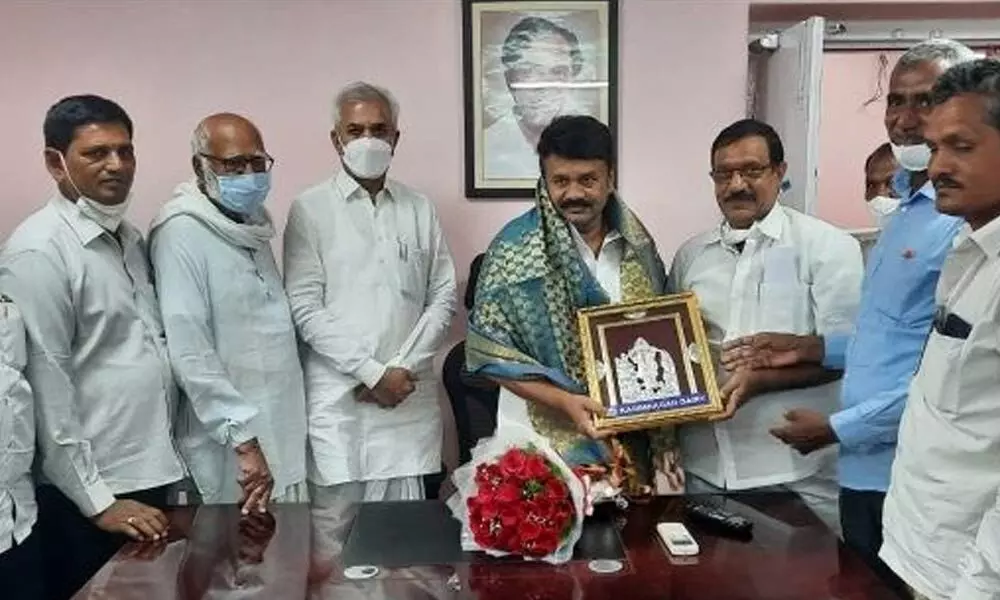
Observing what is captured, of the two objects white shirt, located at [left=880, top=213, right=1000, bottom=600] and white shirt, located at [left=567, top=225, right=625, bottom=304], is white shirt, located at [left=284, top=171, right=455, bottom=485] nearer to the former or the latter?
white shirt, located at [left=567, top=225, right=625, bottom=304]

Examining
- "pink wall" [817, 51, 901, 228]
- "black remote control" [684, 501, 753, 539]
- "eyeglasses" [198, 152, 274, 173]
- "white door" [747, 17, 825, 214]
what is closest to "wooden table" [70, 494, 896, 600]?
"black remote control" [684, 501, 753, 539]

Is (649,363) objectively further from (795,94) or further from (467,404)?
(795,94)

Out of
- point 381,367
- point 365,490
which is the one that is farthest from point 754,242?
point 365,490

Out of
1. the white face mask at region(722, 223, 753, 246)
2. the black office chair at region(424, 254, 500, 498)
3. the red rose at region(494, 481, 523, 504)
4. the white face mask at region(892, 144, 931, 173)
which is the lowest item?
the black office chair at region(424, 254, 500, 498)

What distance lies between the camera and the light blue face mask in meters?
2.56

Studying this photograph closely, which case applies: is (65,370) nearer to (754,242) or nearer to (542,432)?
(542,432)

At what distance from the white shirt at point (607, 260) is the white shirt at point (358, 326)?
2.25ft

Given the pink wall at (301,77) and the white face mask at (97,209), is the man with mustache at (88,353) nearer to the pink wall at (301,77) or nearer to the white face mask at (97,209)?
the white face mask at (97,209)

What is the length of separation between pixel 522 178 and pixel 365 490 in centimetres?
141

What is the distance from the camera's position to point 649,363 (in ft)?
7.20

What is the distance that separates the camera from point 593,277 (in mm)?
2340

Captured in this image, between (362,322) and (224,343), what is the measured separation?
0.42 meters

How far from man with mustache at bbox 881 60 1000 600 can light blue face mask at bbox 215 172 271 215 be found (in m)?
1.68

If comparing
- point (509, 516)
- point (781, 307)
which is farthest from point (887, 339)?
point (509, 516)
